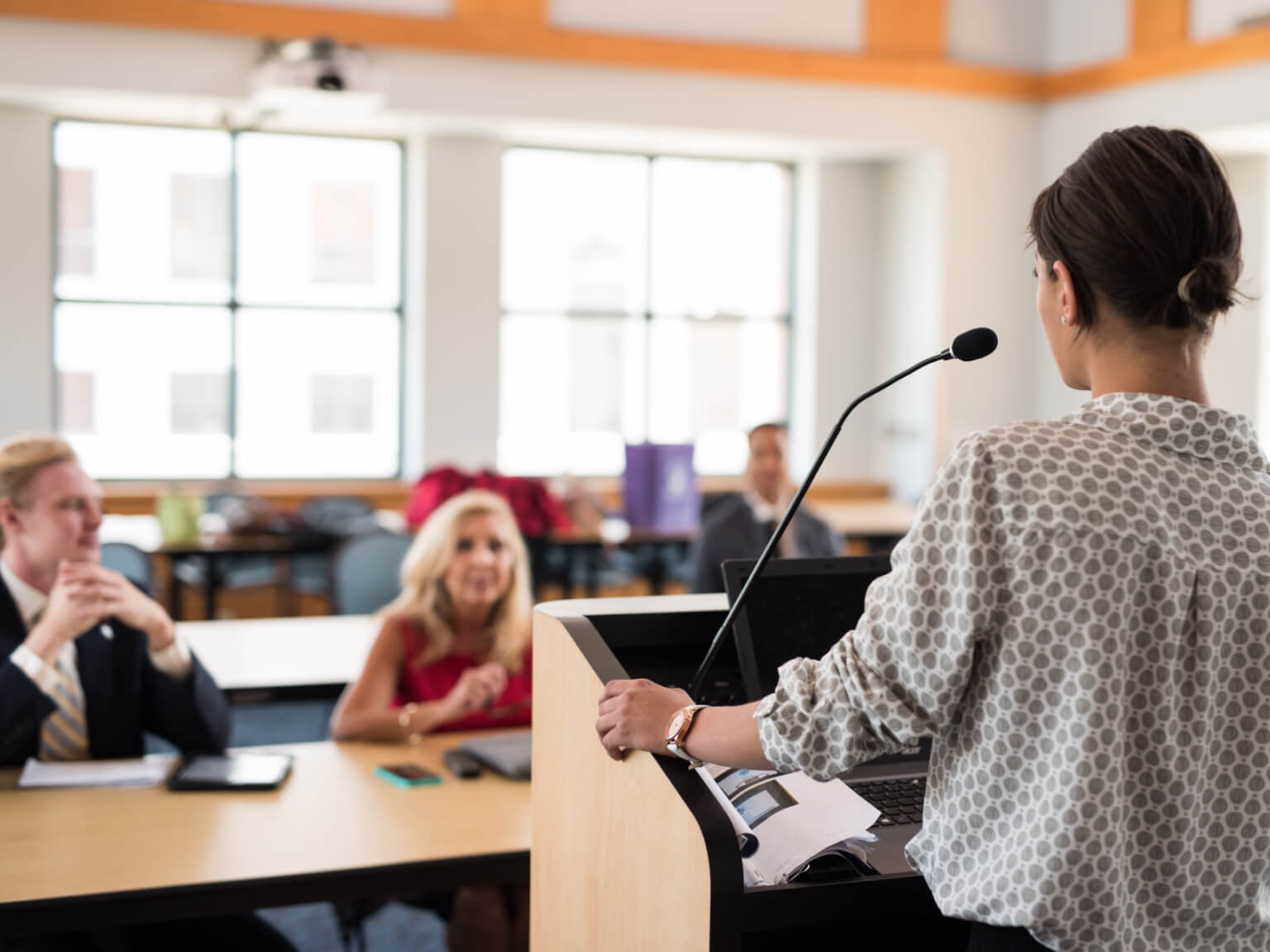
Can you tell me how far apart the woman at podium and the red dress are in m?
1.68

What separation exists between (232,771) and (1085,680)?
5.58 feet

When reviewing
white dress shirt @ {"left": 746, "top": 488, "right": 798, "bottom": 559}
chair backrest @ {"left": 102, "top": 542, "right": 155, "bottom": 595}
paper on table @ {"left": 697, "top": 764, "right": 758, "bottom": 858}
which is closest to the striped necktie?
paper on table @ {"left": 697, "top": 764, "right": 758, "bottom": 858}

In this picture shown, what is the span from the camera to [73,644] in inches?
91.9

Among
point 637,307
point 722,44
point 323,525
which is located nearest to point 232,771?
point 323,525

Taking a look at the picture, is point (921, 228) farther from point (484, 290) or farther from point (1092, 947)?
point (1092, 947)

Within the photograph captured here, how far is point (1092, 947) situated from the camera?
1.01 m

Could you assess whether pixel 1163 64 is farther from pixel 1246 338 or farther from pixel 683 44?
pixel 683 44

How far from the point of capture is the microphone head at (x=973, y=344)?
118 centimetres

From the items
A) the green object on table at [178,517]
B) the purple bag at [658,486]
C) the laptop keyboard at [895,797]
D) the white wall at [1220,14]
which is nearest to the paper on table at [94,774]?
the laptop keyboard at [895,797]

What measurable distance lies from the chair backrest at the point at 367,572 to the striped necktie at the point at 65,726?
1.94 meters

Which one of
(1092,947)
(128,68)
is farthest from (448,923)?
(128,68)

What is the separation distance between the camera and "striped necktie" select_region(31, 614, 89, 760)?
7.63 feet

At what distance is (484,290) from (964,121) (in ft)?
9.08

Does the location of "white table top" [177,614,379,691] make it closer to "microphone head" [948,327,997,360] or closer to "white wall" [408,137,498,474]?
"microphone head" [948,327,997,360]
